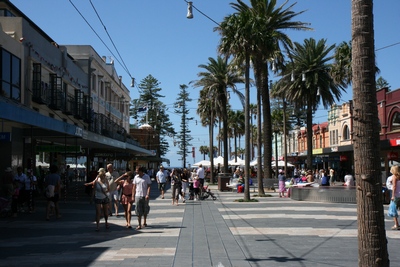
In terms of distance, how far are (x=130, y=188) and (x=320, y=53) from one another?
2737 centimetres

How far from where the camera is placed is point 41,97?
1025 inches

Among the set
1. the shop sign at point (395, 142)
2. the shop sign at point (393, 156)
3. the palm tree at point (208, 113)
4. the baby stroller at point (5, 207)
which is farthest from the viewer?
the palm tree at point (208, 113)

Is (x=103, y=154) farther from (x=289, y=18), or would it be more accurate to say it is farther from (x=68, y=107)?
(x=289, y=18)

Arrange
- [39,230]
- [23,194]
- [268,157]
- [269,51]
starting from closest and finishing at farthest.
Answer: [39,230], [23,194], [269,51], [268,157]

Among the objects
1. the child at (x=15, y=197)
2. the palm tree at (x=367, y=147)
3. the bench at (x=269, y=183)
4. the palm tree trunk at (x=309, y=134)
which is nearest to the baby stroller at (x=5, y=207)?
the child at (x=15, y=197)

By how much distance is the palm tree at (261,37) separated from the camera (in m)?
23.4

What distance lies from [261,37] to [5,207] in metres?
13.7

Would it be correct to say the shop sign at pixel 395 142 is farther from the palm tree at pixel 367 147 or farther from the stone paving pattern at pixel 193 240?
the palm tree at pixel 367 147

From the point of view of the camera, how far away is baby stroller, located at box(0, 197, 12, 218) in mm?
16281

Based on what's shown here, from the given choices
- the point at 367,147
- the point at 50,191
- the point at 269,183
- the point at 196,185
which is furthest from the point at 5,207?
the point at 269,183

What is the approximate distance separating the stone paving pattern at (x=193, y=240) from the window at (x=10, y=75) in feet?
21.9

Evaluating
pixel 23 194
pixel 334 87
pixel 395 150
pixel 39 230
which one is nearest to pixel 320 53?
pixel 334 87

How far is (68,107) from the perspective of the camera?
103ft

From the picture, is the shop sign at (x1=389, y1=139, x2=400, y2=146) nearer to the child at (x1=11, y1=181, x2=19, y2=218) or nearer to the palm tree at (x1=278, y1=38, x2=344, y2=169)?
the palm tree at (x1=278, y1=38, x2=344, y2=169)
